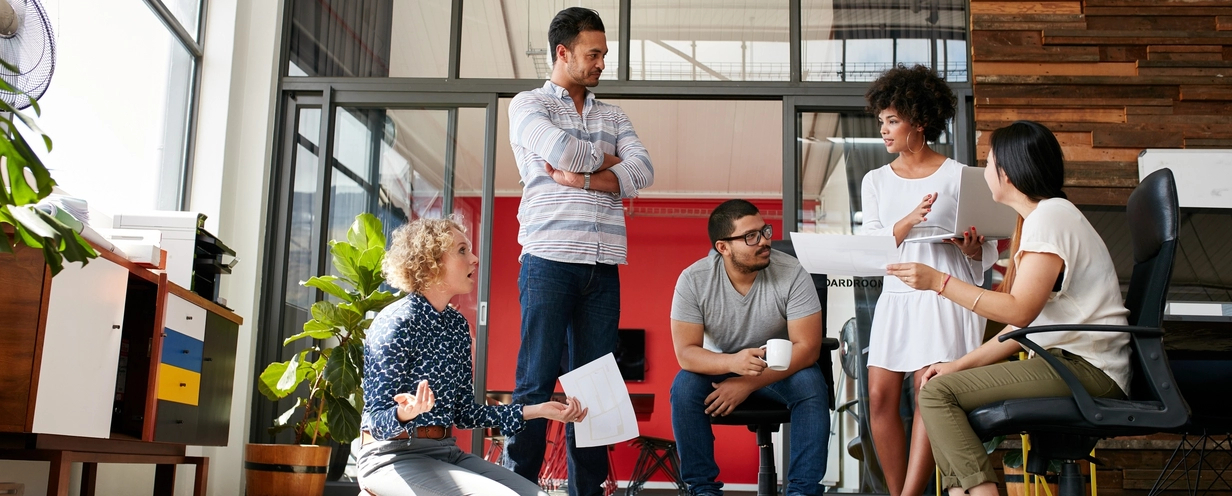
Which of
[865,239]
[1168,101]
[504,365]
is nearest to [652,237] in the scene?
[504,365]

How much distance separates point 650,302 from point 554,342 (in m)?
6.23

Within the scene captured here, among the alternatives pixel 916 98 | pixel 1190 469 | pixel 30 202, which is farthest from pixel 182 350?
pixel 1190 469

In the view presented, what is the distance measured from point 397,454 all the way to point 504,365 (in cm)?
668

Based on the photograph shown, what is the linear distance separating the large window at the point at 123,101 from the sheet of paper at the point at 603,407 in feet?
6.59

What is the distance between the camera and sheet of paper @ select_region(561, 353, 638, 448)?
8.07 ft

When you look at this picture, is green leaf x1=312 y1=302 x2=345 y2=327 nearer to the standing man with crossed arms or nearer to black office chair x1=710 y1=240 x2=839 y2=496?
the standing man with crossed arms

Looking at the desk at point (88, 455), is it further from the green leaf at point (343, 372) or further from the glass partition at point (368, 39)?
the glass partition at point (368, 39)

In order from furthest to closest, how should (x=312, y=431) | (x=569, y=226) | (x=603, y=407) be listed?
1. (x=312, y=431)
2. (x=569, y=226)
3. (x=603, y=407)

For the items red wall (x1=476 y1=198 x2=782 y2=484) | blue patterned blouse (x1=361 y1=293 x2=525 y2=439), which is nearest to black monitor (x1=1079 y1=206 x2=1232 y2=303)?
blue patterned blouse (x1=361 y1=293 x2=525 y2=439)

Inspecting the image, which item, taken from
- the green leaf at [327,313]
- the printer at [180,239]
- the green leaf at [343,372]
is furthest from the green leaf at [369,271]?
the printer at [180,239]

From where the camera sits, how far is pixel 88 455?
2.65m

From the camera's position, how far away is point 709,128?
788 centimetres

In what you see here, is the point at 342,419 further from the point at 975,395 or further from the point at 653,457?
the point at 653,457

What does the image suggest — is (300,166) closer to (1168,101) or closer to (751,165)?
(1168,101)
